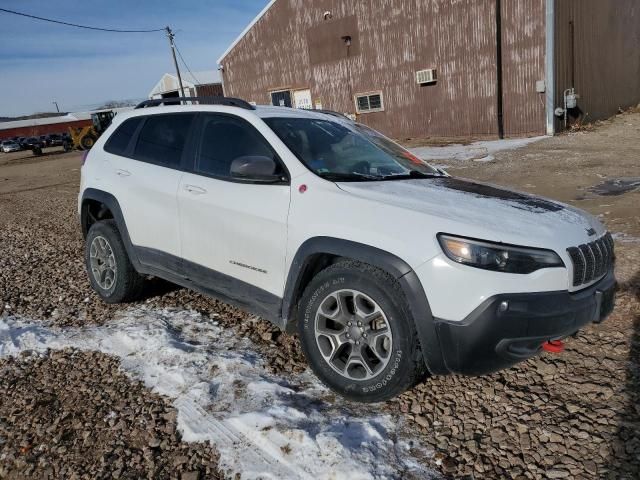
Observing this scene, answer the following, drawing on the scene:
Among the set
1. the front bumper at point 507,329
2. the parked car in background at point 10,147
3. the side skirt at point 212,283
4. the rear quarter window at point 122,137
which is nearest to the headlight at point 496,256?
the front bumper at point 507,329

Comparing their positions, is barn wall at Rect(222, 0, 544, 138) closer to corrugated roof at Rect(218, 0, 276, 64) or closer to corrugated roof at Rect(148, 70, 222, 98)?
corrugated roof at Rect(218, 0, 276, 64)

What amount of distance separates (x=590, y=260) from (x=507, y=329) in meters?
0.66

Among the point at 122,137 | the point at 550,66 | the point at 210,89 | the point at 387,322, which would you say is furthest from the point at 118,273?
the point at 210,89

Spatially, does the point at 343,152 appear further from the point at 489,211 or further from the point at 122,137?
the point at 122,137

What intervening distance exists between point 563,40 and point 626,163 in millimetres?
7033

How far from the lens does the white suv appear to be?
239 centimetres

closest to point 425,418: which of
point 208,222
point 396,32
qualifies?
point 208,222

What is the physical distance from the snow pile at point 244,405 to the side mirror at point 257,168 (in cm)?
122

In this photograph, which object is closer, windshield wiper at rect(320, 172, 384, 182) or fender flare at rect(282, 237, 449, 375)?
fender flare at rect(282, 237, 449, 375)

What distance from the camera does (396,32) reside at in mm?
18391

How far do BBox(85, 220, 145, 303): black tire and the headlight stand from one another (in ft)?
9.53

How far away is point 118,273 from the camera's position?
4.29 m

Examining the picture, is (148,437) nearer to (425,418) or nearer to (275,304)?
(275,304)

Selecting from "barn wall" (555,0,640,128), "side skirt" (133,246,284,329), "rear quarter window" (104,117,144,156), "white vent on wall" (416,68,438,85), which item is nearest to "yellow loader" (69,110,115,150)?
"white vent on wall" (416,68,438,85)
